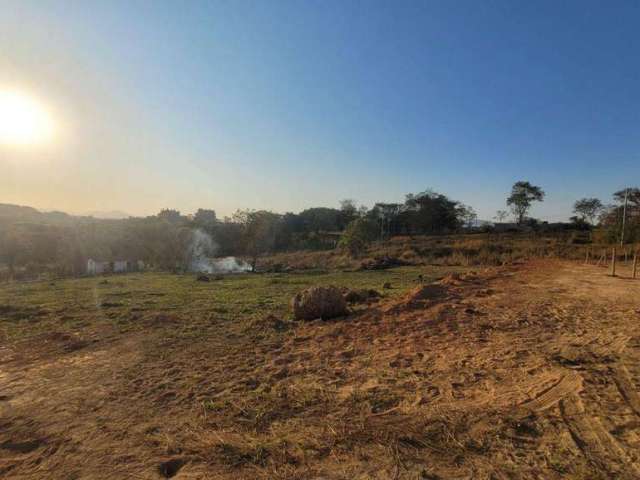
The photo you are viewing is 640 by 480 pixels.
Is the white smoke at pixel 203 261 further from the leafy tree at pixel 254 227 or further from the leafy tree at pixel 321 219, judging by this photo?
the leafy tree at pixel 321 219

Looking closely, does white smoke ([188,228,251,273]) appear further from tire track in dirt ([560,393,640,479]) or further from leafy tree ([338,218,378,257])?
tire track in dirt ([560,393,640,479])

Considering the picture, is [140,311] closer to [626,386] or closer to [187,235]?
[626,386]

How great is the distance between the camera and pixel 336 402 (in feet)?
12.7

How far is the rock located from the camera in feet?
27.3

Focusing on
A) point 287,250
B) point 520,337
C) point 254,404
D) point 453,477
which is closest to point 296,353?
point 254,404

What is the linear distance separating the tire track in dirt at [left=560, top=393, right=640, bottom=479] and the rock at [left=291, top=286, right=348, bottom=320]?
5.36m

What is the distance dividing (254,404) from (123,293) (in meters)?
12.9

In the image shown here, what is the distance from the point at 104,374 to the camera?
16.5ft

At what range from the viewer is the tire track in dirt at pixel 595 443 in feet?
8.51

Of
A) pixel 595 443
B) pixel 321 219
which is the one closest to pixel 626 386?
pixel 595 443

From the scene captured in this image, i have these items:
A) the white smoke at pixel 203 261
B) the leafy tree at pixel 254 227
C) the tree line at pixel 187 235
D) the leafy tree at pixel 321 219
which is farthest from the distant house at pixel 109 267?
the leafy tree at pixel 321 219

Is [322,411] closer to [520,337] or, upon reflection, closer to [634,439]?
[634,439]

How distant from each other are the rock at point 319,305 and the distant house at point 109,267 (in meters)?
29.0

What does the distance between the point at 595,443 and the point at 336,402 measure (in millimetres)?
2427
